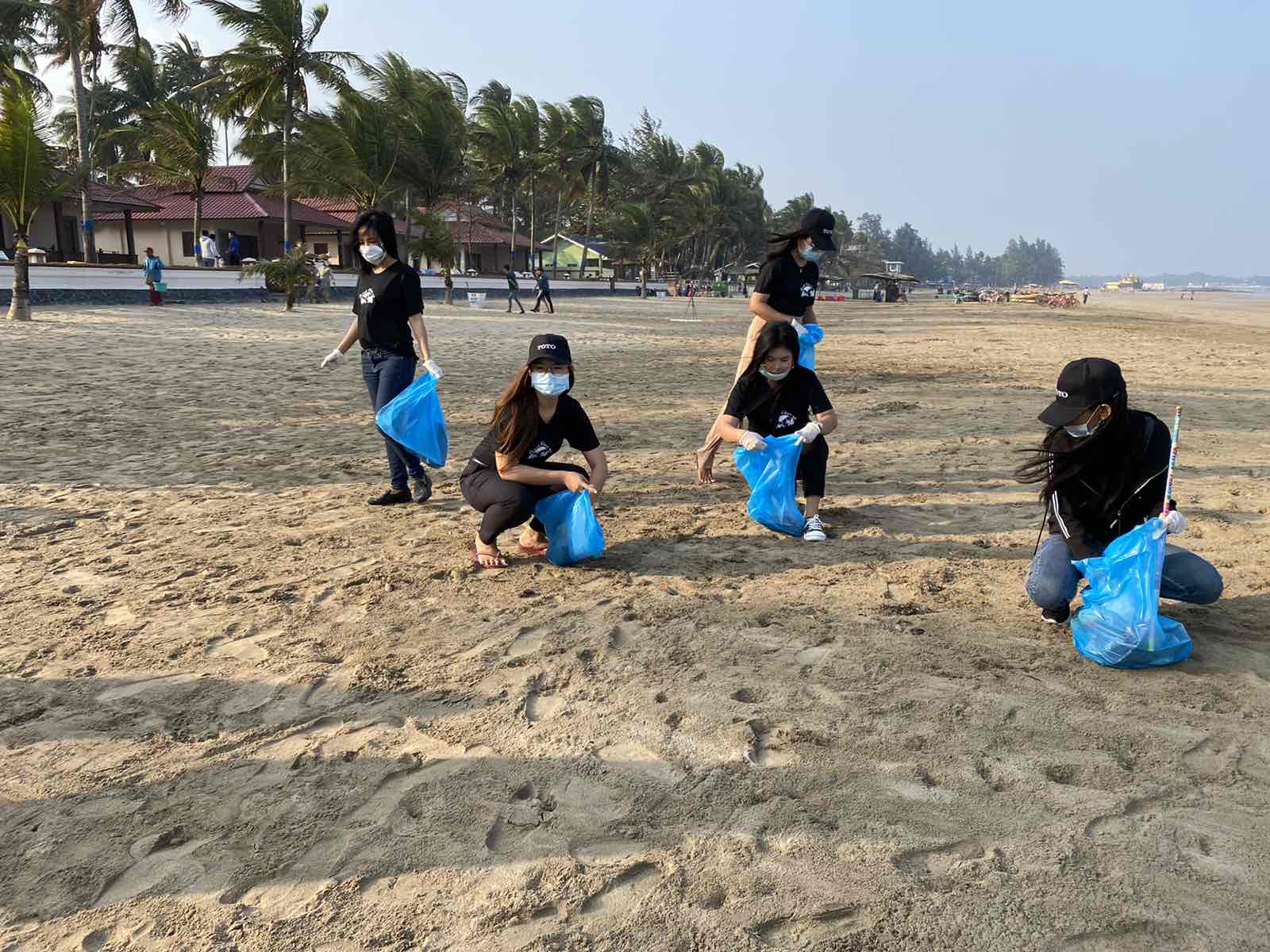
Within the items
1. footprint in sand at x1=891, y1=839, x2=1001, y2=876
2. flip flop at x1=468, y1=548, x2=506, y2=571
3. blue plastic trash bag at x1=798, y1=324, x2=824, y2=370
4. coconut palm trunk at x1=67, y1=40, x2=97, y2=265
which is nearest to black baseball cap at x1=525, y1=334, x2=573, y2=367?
flip flop at x1=468, y1=548, x2=506, y2=571

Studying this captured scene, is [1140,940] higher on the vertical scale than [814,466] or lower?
lower

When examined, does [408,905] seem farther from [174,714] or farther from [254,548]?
[254,548]

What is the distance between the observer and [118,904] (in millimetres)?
1852

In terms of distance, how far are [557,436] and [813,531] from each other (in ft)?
4.67

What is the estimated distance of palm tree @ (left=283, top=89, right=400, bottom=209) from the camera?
24.6 meters

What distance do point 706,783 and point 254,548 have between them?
2796 mm

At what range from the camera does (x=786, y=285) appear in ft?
16.7

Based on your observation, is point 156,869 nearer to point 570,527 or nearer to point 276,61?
point 570,527

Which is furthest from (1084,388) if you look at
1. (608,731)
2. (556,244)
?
(556,244)

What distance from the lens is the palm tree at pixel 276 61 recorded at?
80.6ft

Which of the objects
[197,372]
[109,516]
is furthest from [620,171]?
[109,516]

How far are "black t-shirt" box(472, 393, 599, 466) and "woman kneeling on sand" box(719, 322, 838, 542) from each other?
2.49 ft

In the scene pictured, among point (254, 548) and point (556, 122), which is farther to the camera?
point (556, 122)

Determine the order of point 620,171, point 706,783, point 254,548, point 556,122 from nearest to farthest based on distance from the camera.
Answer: point 706,783
point 254,548
point 556,122
point 620,171
